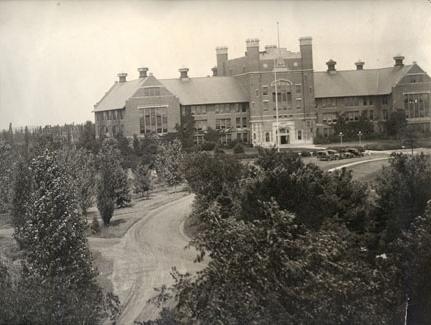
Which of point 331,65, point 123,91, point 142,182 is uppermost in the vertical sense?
→ point 331,65

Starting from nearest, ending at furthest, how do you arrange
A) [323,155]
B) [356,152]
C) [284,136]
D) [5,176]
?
[5,176] < [323,155] < [356,152] < [284,136]

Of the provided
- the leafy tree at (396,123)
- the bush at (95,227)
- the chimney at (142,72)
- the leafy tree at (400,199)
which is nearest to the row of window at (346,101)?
the leafy tree at (396,123)

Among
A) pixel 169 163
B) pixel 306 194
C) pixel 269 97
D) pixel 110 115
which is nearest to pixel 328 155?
pixel 169 163

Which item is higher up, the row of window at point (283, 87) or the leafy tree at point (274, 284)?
the row of window at point (283, 87)

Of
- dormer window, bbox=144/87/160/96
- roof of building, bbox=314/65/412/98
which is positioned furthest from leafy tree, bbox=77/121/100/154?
roof of building, bbox=314/65/412/98

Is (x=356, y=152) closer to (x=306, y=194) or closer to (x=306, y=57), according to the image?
(x=306, y=57)

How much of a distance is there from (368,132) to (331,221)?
96.9 feet

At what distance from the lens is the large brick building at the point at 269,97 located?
49.8m

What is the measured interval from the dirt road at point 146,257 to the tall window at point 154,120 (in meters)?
20.9

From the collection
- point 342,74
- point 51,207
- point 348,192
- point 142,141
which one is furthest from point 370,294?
point 342,74

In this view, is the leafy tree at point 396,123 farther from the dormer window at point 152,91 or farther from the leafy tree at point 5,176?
the leafy tree at point 5,176

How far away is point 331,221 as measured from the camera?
642 inches

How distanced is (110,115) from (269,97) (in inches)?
610

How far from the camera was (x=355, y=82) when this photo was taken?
5316cm
